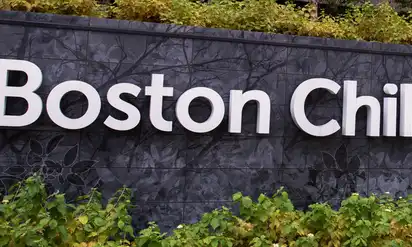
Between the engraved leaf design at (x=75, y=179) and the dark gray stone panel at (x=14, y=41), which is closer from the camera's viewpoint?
the dark gray stone panel at (x=14, y=41)

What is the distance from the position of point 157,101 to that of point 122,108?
1.15ft

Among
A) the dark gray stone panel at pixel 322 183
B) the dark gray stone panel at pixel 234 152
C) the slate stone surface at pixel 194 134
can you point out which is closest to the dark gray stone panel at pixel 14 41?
the slate stone surface at pixel 194 134

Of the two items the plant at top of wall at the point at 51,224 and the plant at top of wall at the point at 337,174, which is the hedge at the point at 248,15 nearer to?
the plant at top of wall at the point at 337,174

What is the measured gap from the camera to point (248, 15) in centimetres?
468

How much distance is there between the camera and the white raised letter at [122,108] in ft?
13.1

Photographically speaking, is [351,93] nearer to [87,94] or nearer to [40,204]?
[87,94]

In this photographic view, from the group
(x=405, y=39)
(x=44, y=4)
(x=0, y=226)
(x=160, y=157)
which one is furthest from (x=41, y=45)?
(x=405, y=39)

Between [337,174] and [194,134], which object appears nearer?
[194,134]

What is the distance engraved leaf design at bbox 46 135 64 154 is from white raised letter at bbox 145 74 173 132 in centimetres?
90

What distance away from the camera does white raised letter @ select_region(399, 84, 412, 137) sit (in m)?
4.72

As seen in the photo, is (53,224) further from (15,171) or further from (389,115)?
(389,115)

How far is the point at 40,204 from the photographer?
2.83m

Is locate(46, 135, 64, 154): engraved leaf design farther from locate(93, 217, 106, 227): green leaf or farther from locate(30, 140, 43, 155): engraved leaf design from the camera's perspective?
locate(93, 217, 106, 227): green leaf

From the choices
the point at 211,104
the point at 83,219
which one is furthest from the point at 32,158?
the point at 211,104
